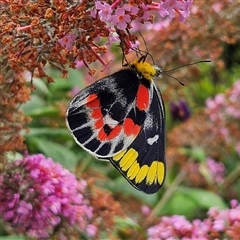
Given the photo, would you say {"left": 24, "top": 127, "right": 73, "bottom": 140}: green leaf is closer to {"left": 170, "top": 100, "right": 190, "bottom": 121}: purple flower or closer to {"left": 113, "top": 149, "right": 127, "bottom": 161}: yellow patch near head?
{"left": 170, "top": 100, "right": 190, "bottom": 121}: purple flower

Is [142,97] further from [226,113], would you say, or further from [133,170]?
[226,113]

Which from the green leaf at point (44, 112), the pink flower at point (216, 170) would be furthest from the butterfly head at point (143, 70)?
the pink flower at point (216, 170)

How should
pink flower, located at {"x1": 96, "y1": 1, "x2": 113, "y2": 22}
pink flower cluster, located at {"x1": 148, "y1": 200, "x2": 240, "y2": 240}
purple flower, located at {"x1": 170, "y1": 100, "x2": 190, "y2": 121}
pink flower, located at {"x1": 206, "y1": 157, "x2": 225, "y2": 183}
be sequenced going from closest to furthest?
pink flower, located at {"x1": 96, "y1": 1, "x2": 113, "y2": 22}
pink flower cluster, located at {"x1": 148, "y1": 200, "x2": 240, "y2": 240}
purple flower, located at {"x1": 170, "y1": 100, "x2": 190, "y2": 121}
pink flower, located at {"x1": 206, "y1": 157, "x2": 225, "y2": 183}

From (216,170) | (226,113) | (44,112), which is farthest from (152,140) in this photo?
(216,170)

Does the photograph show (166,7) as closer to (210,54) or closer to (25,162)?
(25,162)

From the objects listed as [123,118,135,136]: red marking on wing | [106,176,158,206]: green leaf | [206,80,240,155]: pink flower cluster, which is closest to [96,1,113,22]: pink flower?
[123,118,135,136]: red marking on wing

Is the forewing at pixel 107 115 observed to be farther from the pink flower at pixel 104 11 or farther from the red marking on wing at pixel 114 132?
the pink flower at pixel 104 11

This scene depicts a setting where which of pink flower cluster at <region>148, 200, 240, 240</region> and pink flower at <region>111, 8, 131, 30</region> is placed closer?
pink flower at <region>111, 8, 131, 30</region>
